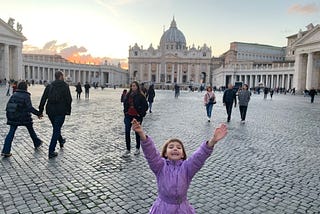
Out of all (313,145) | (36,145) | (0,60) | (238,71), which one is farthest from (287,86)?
(36,145)

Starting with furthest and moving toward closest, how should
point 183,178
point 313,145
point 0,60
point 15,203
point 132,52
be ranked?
point 132,52 < point 0,60 < point 313,145 < point 15,203 < point 183,178

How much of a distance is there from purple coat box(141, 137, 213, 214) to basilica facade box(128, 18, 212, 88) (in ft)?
389

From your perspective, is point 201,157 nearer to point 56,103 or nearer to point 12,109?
point 56,103

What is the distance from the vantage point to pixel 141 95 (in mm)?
6695

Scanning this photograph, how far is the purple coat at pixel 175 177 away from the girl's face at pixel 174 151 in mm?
74

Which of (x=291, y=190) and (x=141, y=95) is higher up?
(x=141, y=95)

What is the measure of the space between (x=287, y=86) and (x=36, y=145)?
238 feet

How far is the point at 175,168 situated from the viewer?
2.66m

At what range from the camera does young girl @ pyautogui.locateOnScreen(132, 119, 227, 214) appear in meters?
2.58

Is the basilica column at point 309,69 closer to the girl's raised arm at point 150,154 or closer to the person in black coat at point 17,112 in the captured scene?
the person in black coat at point 17,112

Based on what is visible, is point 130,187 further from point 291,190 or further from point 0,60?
point 0,60

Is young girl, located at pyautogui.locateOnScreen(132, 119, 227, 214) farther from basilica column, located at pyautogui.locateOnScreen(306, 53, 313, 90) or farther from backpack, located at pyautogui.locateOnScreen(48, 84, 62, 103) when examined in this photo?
basilica column, located at pyautogui.locateOnScreen(306, 53, 313, 90)

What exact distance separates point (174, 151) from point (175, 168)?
167mm

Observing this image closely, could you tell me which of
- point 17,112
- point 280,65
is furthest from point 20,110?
point 280,65
